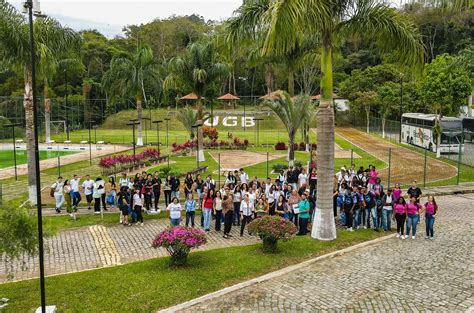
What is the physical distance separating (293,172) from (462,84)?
19913mm

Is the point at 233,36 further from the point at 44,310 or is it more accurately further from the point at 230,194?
the point at 44,310

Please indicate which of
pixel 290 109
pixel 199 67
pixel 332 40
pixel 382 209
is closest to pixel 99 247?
pixel 382 209

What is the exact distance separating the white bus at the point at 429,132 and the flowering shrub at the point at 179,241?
2564 centimetres

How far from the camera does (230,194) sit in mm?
15109

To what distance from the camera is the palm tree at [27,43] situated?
60.4ft

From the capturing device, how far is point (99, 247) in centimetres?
1400

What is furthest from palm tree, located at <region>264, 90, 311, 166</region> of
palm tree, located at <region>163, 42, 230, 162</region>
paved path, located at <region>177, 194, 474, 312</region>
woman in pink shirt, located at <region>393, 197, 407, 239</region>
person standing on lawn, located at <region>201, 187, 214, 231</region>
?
paved path, located at <region>177, 194, 474, 312</region>

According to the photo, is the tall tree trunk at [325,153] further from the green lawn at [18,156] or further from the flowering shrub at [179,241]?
the green lawn at [18,156]

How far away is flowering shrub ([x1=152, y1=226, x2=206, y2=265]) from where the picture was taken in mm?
11320

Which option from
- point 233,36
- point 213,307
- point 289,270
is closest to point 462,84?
point 233,36

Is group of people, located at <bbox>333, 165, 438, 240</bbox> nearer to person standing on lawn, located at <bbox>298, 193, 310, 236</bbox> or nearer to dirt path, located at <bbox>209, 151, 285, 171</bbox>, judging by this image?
person standing on lawn, located at <bbox>298, 193, 310, 236</bbox>

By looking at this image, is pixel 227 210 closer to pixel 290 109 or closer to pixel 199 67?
pixel 290 109

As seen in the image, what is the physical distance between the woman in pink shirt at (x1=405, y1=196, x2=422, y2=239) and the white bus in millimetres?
19778

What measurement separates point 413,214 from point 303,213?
10.8ft
